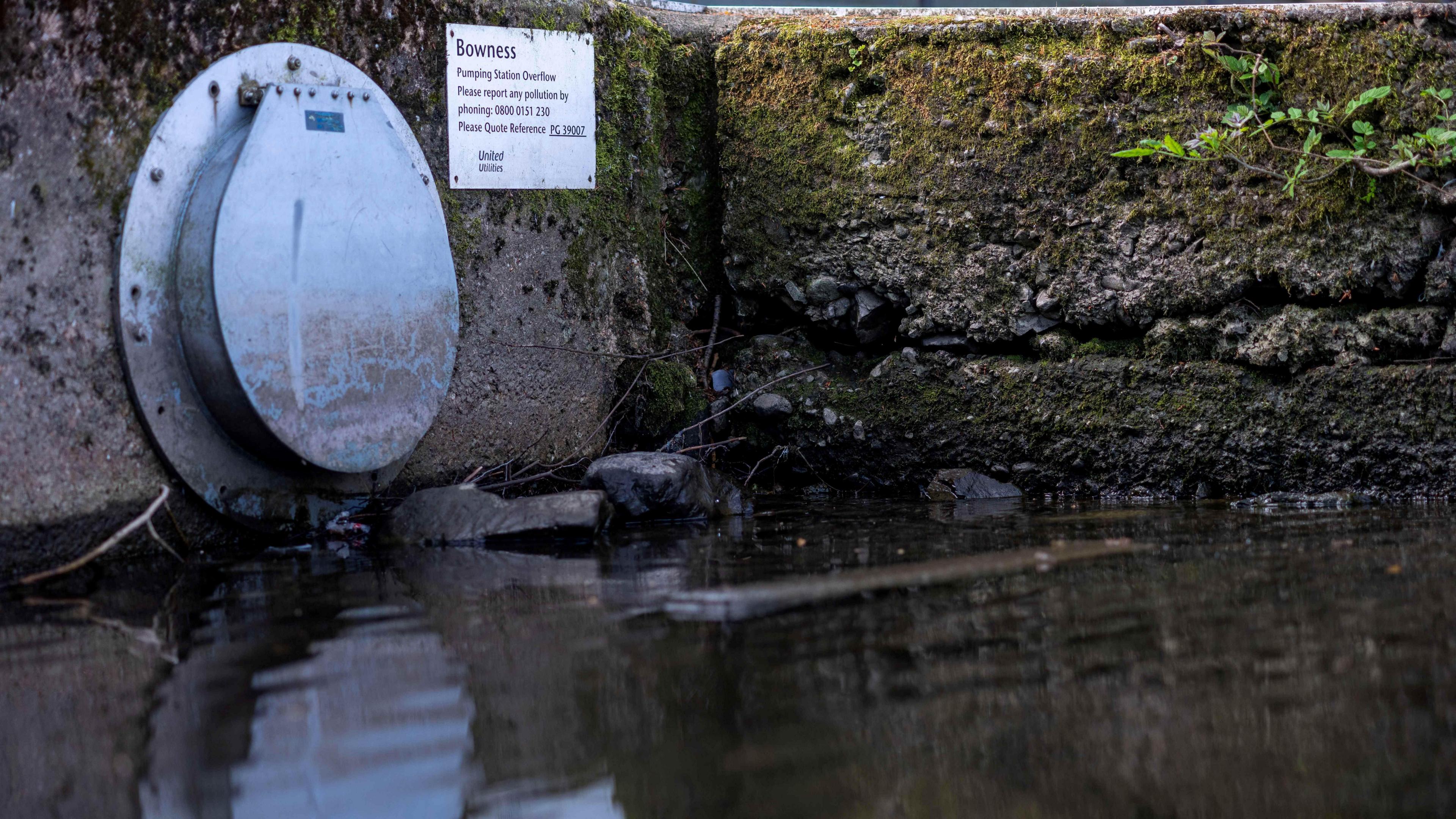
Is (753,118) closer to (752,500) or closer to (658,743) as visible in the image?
(752,500)

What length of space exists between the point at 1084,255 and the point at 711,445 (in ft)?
4.59

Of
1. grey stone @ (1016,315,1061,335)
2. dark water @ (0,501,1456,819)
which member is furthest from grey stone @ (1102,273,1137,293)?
dark water @ (0,501,1456,819)

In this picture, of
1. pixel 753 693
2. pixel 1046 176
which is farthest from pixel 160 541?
pixel 1046 176

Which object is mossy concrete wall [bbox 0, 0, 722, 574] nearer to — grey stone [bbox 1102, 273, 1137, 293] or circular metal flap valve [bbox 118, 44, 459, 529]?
circular metal flap valve [bbox 118, 44, 459, 529]

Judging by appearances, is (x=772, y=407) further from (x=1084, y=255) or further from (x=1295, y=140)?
(x=1295, y=140)

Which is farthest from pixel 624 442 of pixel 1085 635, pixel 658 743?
pixel 658 743

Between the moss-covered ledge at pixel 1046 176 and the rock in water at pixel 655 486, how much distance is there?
2.79ft

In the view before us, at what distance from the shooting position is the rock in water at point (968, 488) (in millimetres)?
3926

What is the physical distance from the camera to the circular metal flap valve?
119 inches

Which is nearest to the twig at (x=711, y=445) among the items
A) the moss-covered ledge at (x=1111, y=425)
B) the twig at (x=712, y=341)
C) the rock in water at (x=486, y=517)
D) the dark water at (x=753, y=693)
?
the moss-covered ledge at (x=1111, y=425)

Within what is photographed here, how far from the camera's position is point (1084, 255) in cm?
390

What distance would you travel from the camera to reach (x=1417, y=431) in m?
3.53

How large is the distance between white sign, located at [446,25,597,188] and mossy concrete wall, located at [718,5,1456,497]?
1.86 ft

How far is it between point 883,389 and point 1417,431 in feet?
5.31
